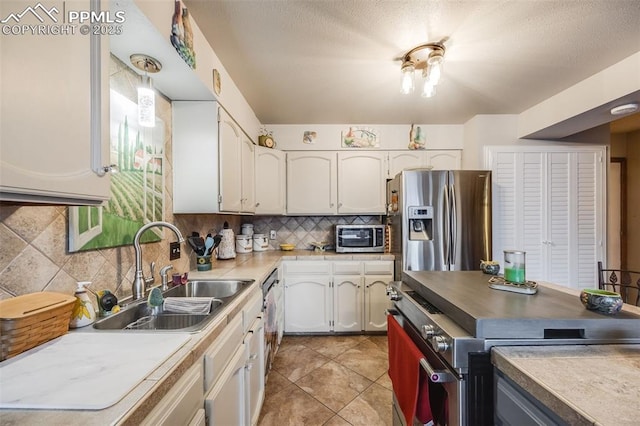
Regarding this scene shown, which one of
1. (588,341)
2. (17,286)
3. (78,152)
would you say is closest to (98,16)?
(78,152)

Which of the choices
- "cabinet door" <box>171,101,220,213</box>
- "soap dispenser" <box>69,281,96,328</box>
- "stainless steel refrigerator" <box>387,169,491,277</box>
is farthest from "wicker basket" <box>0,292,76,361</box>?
"stainless steel refrigerator" <box>387,169,491,277</box>

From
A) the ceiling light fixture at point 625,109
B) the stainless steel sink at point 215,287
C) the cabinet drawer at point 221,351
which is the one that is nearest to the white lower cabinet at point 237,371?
the cabinet drawer at point 221,351

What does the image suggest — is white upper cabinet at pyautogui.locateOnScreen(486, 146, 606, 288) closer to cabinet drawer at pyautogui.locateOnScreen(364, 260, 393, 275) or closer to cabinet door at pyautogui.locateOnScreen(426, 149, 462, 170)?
cabinet door at pyautogui.locateOnScreen(426, 149, 462, 170)

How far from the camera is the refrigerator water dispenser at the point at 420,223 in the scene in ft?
8.31

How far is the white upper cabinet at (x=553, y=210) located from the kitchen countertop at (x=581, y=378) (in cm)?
238

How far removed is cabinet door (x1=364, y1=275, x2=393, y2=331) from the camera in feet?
9.11

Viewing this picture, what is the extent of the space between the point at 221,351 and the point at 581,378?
1.07m

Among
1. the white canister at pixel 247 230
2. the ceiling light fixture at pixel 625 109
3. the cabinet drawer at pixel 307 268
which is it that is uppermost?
the ceiling light fixture at pixel 625 109

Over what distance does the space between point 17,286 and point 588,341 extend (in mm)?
1738

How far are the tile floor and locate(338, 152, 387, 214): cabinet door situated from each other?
143 centimetres

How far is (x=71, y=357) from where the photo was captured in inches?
27.8

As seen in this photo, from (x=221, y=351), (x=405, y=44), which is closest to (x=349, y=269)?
(x=221, y=351)

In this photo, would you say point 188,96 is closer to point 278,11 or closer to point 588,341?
point 278,11

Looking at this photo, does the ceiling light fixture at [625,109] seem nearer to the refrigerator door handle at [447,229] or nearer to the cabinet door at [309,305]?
the refrigerator door handle at [447,229]
